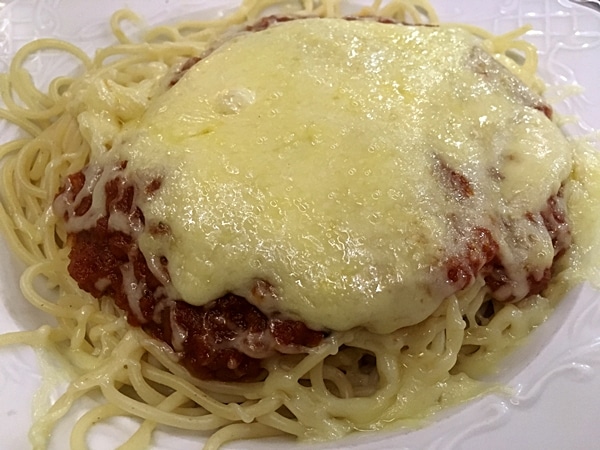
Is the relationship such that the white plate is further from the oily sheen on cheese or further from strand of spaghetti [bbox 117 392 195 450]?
the oily sheen on cheese

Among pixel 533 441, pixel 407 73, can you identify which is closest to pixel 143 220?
pixel 407 73

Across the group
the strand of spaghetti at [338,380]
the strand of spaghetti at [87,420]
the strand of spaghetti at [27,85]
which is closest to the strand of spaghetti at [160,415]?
the strand of spaghetti at [87,420]

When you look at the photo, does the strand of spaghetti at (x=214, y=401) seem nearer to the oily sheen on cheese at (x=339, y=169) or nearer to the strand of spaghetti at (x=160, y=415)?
the strand of spaghetti at (x=160, y=415)

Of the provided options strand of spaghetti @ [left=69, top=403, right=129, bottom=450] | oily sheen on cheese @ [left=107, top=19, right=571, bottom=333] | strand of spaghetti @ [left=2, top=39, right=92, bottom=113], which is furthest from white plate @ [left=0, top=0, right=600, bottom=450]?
oily sheen on cheese @ [left=107, top=19, right=571, bottom=333]

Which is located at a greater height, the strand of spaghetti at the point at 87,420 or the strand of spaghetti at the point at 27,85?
the strand of spaghetti at the point at 27,85

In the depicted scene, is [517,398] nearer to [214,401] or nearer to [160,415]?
[214,401]

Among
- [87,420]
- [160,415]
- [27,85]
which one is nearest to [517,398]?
[160,415]

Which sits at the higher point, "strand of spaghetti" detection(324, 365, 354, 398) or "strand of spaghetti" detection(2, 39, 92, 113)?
"strand of spaghetti" detection(2, 39, 92, 113)

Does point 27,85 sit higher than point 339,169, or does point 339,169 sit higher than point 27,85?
point 339,169
